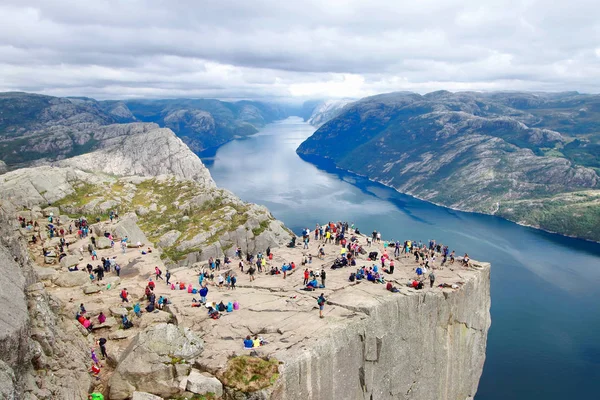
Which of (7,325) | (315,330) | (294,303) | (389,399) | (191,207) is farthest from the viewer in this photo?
(191,207)

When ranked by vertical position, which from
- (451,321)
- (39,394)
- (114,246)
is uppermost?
(39,394)

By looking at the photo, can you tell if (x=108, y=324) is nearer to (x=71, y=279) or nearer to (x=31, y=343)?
(x=31, y=343)

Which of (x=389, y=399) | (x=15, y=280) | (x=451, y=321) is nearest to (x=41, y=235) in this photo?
(x=15, y=280)

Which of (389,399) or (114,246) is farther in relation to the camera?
(114,246)

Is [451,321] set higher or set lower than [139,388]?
lower

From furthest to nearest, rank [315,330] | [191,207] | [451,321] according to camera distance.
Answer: [191,207]
[451,321]
[315,330]

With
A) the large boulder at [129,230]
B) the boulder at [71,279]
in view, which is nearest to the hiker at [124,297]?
the boulder at [71,279]

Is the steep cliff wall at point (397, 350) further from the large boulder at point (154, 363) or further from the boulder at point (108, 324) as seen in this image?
the boulder at point (108, 324)

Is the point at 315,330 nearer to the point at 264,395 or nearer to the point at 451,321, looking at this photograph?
the point at 264,395
